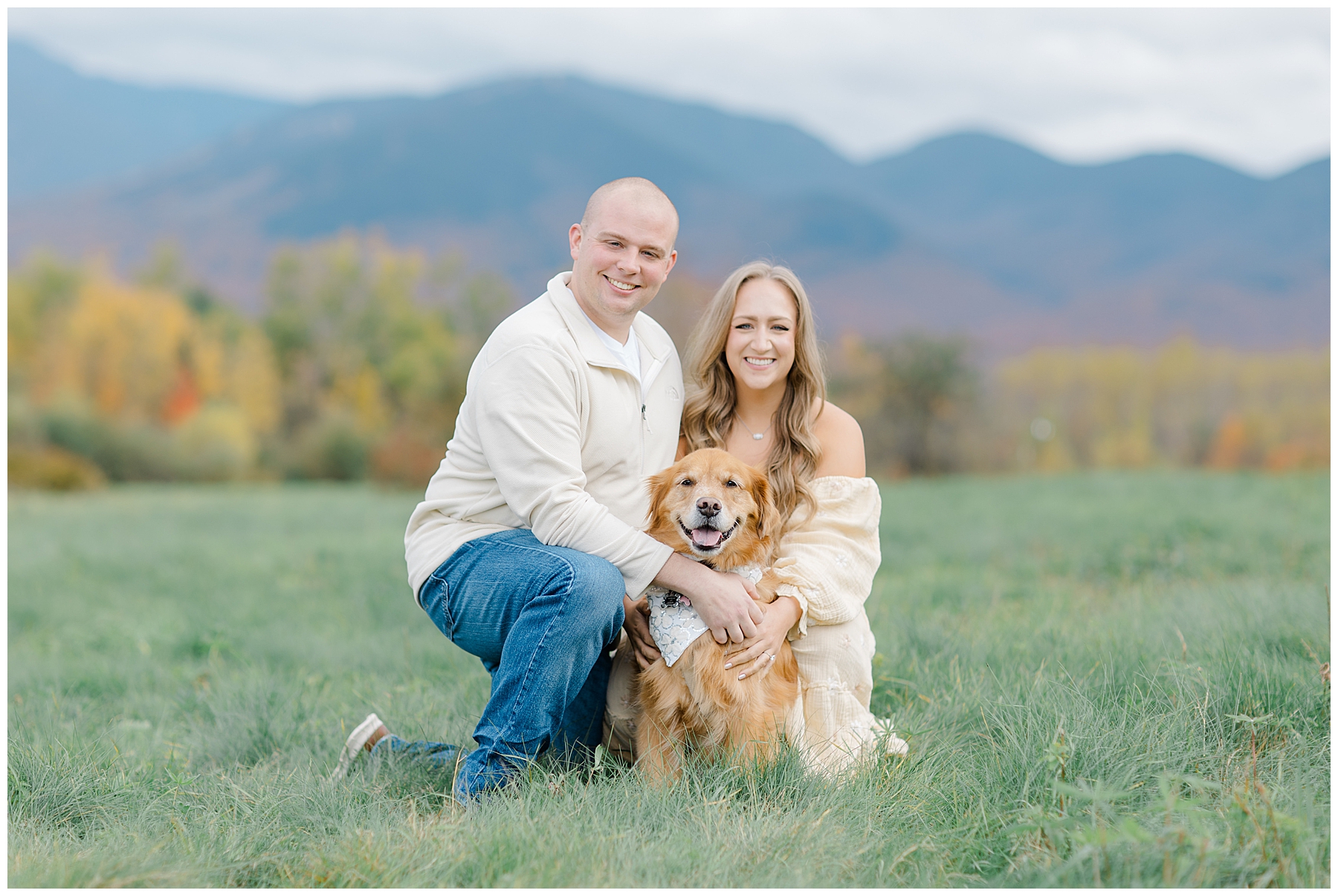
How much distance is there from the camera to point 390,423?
23.8 metres

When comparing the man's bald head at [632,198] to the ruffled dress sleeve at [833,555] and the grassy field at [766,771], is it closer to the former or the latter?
the ruffled dress sleeve at [833,555]

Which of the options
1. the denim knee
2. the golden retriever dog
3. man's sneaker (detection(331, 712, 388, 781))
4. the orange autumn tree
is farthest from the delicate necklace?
the orange autumn tree

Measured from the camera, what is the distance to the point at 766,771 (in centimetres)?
283

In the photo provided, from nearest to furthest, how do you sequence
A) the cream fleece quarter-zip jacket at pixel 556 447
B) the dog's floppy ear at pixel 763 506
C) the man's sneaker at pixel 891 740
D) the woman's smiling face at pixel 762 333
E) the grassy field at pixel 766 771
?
the grassy field at pixel 766 771 → the cream fleece quarter-zip jacket at pixel 556 447 → the man's sneaker at pixel 891 740 → the dog's floppy ear at pixel 763 506 → the woman's smiling face at pixel 762 333

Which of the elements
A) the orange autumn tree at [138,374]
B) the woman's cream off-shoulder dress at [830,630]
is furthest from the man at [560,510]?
the orange autumn tree at [138,374]

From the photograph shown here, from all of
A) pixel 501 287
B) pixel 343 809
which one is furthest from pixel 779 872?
pixel 501 287

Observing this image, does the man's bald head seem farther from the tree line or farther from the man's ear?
the tree line

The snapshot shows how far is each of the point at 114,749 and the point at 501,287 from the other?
90.0 ft

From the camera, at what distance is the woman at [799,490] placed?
3.18m

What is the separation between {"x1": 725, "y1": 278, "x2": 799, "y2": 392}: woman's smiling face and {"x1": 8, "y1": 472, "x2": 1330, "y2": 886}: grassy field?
133 centimetres

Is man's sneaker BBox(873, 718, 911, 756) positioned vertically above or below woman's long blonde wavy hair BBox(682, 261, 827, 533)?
below

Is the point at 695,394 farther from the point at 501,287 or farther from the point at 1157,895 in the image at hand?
the point at 501,287

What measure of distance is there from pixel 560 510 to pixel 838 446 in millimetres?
1117

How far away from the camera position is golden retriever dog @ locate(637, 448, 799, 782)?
2988 mm
